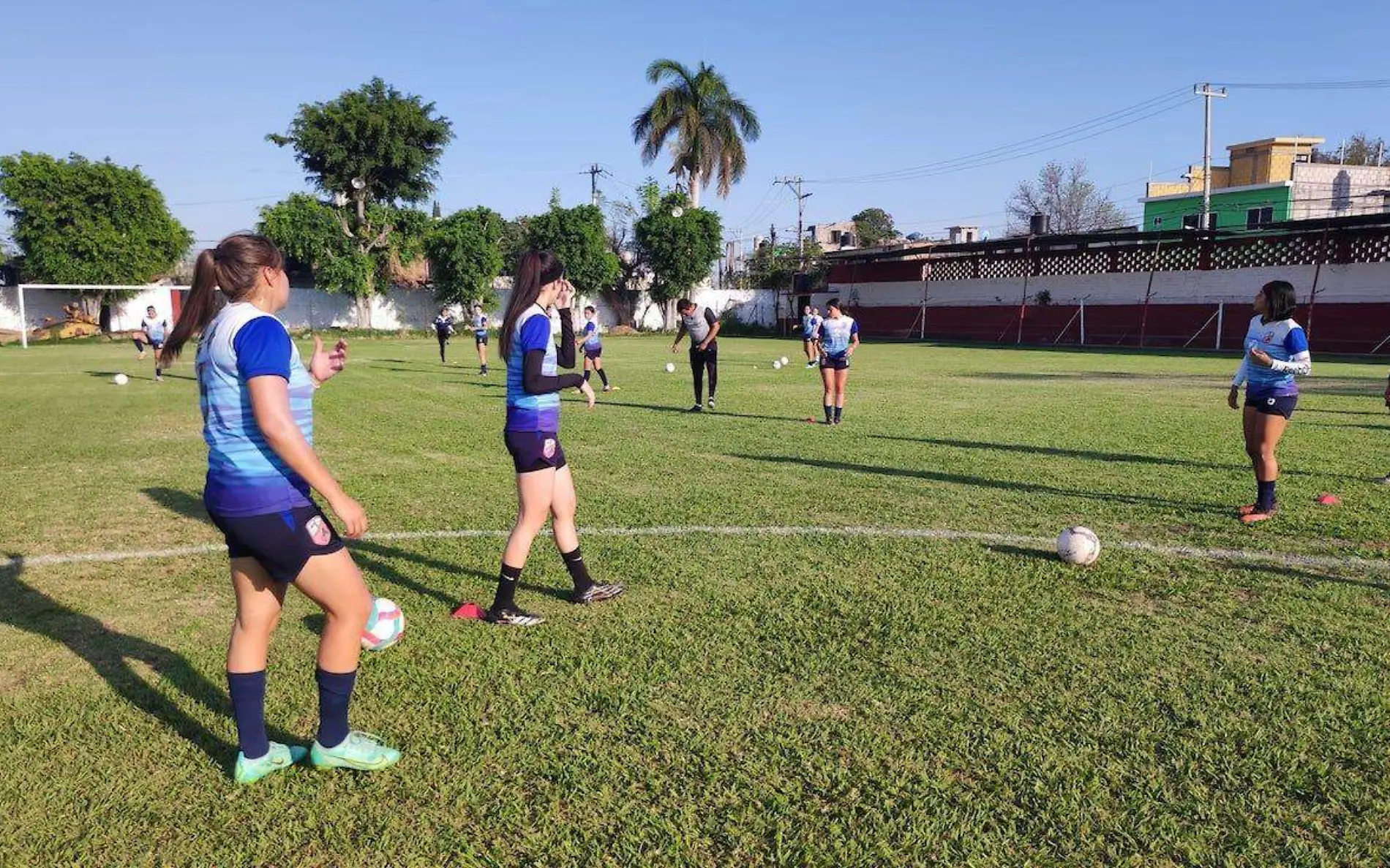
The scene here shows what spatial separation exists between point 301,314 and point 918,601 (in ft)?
164

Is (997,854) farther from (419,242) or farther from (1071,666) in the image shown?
(419,242)

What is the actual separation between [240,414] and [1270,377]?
294 inches

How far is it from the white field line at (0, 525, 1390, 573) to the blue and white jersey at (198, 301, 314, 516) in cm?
371

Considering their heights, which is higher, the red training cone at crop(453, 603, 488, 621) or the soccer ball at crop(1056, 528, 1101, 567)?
the soccer ball at crop(1056, 528, 1101, 567)

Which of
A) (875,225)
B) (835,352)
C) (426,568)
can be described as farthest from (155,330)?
(875,225)

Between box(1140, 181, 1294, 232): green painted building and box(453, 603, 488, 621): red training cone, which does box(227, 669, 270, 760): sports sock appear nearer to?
box(453, 603, 488, 621): red training cone

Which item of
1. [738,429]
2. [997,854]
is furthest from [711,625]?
[738,429]

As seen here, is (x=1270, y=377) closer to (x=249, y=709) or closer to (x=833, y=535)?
(x=833, y=535)

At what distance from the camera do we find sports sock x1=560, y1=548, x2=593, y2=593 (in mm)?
5168

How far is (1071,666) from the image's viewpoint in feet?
13.9

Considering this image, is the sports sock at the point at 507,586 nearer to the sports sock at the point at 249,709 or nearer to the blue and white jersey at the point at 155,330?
the sports sock at the point at 249,709

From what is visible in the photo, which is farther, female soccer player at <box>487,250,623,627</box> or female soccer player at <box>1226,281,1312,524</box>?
female soccer player at <box>1226,281,1312,524</box>

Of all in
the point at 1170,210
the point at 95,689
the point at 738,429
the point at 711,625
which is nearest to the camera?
the point at 95,689

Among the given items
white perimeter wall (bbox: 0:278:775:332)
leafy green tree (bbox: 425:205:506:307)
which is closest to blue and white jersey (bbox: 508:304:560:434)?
white perimeter wall (bbox: 0:278:775:332)
